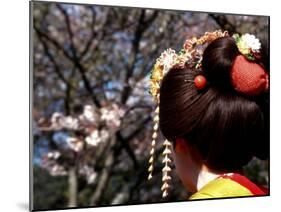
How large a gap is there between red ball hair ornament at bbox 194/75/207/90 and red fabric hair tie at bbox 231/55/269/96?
0.49ft

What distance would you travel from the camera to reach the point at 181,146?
7.87ft

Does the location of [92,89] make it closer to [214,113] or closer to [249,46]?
[249,46]

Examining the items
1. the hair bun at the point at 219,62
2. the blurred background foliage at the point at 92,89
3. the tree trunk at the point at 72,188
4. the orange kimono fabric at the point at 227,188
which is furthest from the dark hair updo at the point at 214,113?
the tree trunk at the point at 72,188

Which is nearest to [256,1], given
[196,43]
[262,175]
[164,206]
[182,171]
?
[196,43]

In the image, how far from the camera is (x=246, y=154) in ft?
7.93

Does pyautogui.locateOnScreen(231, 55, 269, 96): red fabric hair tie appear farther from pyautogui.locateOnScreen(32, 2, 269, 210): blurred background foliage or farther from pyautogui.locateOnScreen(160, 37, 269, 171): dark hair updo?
pyautogui.locateOnScreen(32, 2, 269, 210): blurred background foliage

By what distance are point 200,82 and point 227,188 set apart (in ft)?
1.42

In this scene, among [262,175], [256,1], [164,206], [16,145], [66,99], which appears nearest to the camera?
[16,145]

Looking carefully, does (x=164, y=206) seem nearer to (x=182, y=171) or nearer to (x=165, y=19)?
(x=182, y=171)

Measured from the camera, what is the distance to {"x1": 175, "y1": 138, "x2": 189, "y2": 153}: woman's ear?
238cm

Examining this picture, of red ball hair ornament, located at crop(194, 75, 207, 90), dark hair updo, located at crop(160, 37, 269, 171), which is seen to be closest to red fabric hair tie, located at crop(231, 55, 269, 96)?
dark hair updo, located at crop(160, 37, 269, 171)

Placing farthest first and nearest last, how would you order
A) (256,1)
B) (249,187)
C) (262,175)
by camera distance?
(262,175), (256,1), (249,187)

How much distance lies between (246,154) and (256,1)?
5.03 feet

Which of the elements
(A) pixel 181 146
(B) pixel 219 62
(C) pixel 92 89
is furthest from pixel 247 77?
(C) pixel 92 89
